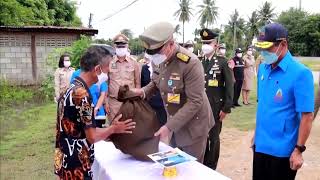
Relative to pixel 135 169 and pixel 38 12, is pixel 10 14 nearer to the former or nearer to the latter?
pixel 38 12

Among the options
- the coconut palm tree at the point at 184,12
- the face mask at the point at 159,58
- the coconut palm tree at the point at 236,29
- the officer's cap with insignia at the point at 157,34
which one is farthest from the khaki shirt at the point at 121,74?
the coconut palm tree at the point at 184,12

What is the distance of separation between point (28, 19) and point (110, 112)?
1143 centimetres

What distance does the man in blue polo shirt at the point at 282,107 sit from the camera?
8.63 feet

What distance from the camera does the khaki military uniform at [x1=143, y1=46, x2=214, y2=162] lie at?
2.97 m

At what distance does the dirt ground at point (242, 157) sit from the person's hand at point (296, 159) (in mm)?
2401

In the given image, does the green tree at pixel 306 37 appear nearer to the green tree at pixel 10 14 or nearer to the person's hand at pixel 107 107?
the green tree at pixel 10 14

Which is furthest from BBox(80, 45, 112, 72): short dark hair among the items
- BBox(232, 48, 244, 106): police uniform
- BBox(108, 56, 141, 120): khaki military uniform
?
BBox(232, 48, 244, 106): police uniform

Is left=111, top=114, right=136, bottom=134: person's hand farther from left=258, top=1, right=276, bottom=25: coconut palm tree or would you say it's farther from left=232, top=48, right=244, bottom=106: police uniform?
left=258, top=1, right=276, bottom=25: coconut palm tree

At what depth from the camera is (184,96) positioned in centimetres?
310

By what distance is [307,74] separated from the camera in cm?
263

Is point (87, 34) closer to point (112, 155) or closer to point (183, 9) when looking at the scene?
point (112, 155)

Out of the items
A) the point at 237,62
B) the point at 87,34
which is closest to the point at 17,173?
the point at 237,62

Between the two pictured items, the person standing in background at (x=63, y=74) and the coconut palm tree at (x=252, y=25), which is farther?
the coconut palm tree at (x=252, y=25)

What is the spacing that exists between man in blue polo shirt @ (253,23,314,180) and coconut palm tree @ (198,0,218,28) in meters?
71.6
